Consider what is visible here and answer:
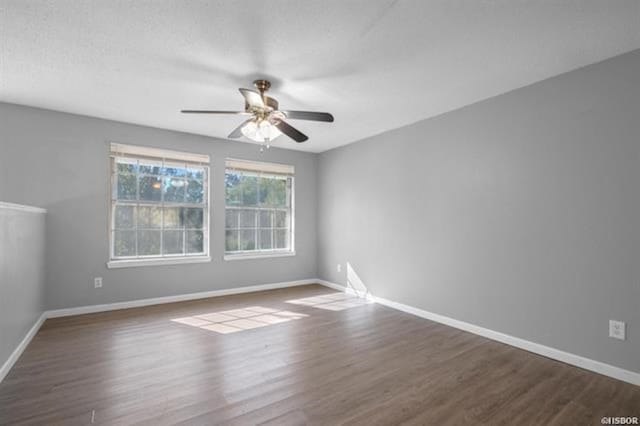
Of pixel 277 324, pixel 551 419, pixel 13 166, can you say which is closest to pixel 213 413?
pixel 277 324

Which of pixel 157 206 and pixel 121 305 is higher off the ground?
pixel 157 206

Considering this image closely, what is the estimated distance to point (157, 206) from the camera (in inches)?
169

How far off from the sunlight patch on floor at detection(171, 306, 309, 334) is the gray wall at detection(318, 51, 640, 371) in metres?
1.54

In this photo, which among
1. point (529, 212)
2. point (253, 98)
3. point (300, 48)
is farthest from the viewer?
point (529, 212)

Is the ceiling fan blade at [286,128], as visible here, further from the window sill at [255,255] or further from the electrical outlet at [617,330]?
the electrical outlet at [617,330]

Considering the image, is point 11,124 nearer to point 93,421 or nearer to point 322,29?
point 93,421

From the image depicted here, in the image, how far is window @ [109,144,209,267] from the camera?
13.2 feet

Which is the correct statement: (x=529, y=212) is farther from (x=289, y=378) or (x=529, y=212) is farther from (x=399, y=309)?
(x=289, y=378)

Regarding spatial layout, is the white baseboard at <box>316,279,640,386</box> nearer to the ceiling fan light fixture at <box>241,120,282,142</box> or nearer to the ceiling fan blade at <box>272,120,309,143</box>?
the ceiling fan blade at <box>272,120,309,143</box>

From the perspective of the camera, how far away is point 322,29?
6.72 feet

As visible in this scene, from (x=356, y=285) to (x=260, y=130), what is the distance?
2976mm

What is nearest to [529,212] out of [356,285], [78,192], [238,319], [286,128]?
[286,128]

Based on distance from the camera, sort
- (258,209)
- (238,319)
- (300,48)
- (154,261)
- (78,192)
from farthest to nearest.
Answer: (258,209) → (154,261) → (78,192) → (238,319) → (300,48)

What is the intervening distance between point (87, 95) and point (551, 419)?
4.71 m
